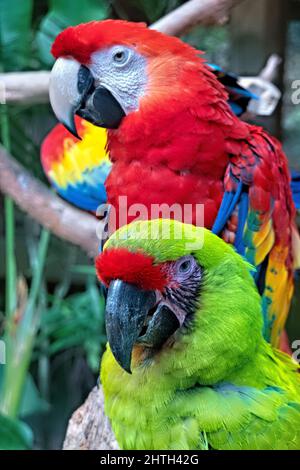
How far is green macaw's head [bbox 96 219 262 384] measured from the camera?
538mm

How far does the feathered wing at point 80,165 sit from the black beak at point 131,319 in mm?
719

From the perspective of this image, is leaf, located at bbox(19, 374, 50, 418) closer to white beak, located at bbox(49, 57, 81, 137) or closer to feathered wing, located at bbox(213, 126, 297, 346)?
feathered wing, located at bbox(213, 126, 297, 346)

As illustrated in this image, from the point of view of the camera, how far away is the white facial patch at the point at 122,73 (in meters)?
0.82

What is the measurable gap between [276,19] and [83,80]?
102 cm

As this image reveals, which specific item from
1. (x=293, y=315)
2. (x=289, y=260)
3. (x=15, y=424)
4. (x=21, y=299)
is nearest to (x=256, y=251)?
(x=289, y=260)

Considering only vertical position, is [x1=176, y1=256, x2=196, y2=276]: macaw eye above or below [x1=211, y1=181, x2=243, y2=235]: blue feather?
above

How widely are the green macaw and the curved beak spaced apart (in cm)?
31

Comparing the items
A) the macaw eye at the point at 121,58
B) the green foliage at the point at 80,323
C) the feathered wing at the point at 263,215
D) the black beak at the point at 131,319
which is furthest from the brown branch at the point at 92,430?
the green foliage at the point at 80,323

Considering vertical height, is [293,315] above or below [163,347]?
below

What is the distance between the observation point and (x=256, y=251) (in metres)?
0.91

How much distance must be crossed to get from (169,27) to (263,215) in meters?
0.45

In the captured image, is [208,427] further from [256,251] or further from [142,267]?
[256,251]

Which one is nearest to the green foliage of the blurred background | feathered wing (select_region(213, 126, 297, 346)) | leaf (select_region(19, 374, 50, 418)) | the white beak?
the blurred background

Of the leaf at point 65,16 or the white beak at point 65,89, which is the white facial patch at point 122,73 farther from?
the leaf at point 65,16
